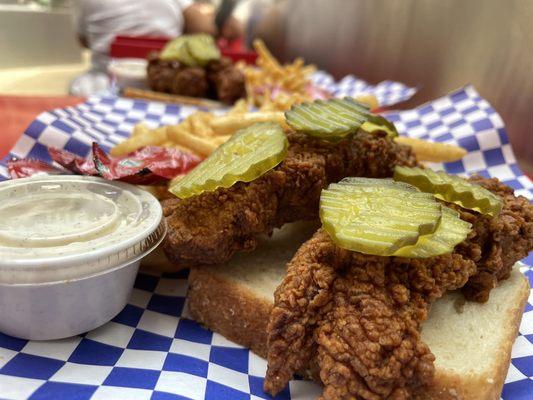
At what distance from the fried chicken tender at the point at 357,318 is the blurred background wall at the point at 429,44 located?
222 centimetres

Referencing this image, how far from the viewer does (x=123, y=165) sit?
1.85 m

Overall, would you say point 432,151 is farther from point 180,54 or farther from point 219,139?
point 180,54

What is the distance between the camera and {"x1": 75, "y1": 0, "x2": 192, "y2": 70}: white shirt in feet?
24.7

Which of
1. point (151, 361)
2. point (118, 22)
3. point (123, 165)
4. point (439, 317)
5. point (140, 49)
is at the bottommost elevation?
point (118, 22)

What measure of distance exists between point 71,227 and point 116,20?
23.2ft

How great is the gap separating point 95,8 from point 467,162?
6743 mm

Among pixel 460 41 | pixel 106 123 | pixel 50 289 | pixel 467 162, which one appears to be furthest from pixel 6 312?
pixel 460 41

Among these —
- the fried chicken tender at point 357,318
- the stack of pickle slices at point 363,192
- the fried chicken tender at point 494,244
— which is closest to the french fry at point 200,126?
the stack of pickle slices at point 363,192

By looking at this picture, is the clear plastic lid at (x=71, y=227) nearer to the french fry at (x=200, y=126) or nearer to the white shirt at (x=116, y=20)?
the french fry at (x=200, y=126)

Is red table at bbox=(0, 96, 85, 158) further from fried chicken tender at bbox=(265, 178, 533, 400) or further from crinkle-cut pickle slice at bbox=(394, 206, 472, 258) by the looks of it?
crinkle-cut pickle slice at bbox=(394, 206, 472, 258)

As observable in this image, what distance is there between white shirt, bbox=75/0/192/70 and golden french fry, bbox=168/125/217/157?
569cm

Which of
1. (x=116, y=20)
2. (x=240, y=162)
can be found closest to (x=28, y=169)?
(x=240, y=162)

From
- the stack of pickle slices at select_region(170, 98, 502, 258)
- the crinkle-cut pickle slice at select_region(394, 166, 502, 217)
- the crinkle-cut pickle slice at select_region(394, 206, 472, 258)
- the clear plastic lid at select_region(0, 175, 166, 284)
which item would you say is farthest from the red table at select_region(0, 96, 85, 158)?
the crinkle-cut pickle slice at select_region(394, 206, 472, 258)

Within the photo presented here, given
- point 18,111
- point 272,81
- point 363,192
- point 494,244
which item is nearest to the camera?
point 363,192
